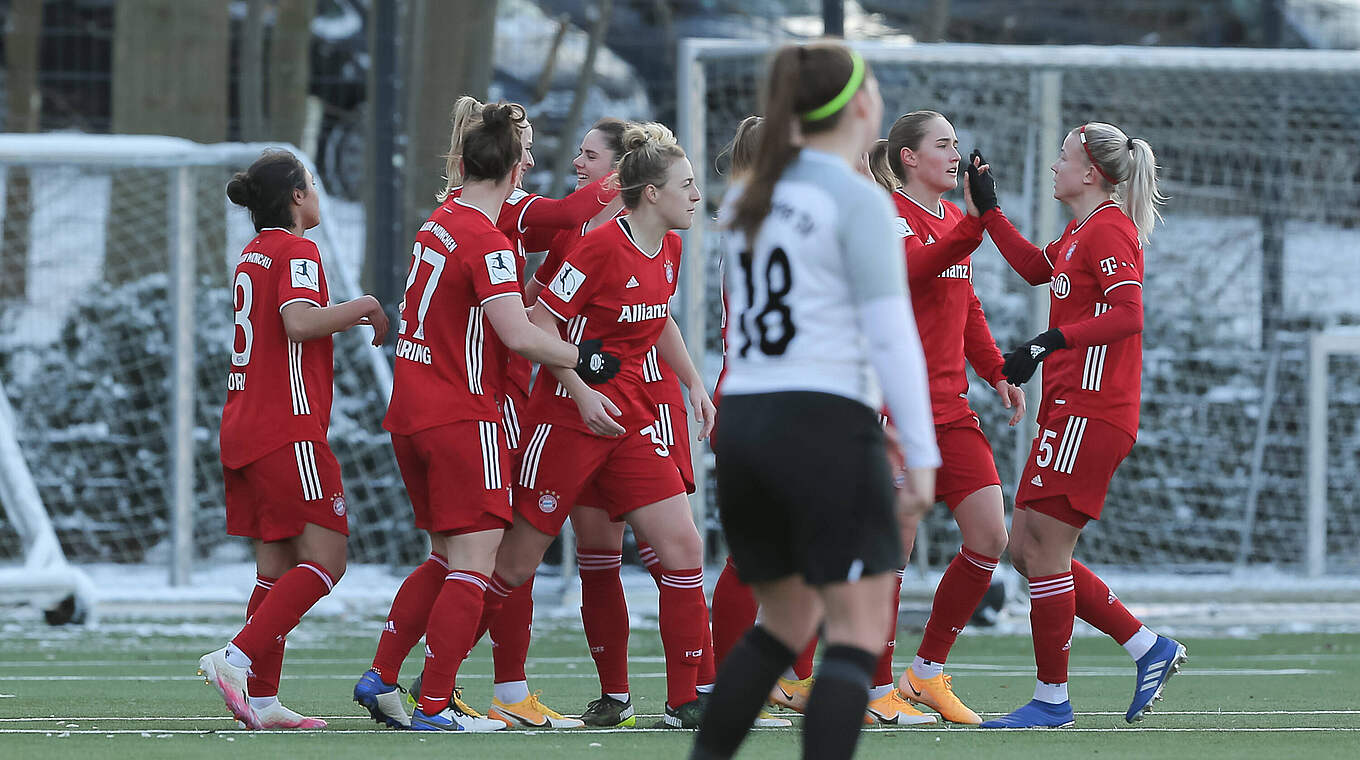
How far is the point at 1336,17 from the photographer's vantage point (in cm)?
1331

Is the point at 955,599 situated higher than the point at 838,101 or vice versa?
the point at 838,101

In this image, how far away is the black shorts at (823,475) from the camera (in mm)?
3592

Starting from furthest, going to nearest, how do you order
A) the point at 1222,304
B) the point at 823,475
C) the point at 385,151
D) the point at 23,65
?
the point at 23,65
the point at 1222,304
the point at 385,151
the point at 823,475

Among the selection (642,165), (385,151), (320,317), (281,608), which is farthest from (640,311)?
(385,151)

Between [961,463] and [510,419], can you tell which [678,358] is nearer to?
[510,419]

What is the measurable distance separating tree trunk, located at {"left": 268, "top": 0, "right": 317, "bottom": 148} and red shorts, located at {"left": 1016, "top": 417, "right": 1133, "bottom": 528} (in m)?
7.82

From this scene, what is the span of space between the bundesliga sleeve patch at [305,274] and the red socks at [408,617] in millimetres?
895

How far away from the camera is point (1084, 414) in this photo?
5.61 metres

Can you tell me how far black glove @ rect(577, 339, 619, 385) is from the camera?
210 inches

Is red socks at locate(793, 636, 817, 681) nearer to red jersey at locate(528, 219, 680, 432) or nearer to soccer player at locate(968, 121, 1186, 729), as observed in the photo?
soccer player at locate(968, 121, 1186, 729)

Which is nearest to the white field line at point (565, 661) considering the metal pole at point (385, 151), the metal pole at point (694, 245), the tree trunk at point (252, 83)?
the metal pole at point (694, 245)

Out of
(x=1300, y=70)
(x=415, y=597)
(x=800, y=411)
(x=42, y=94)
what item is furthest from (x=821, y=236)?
(x=42, y=94)

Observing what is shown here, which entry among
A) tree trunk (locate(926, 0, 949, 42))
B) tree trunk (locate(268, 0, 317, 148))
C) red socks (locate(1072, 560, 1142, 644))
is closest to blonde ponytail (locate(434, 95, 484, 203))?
red socks (locate(1072, 560, 1142, 644))

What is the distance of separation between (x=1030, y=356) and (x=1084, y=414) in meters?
0.37
